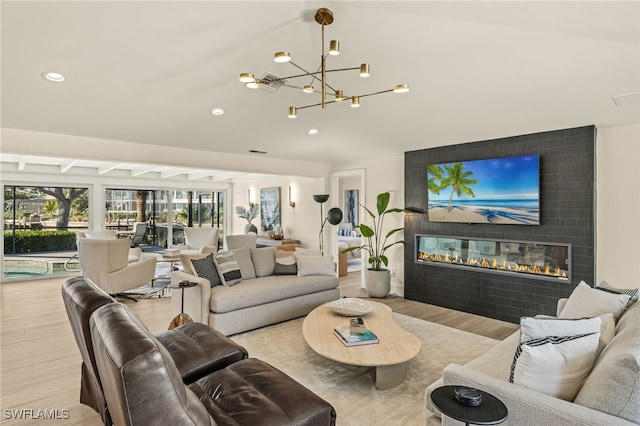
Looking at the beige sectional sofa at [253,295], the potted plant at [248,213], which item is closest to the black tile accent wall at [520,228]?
the beige sectional sofa at [253,295]

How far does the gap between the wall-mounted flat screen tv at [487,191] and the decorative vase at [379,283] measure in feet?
3.85

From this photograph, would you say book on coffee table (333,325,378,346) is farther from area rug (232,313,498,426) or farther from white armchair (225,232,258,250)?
white armchair (225,232,258,250)

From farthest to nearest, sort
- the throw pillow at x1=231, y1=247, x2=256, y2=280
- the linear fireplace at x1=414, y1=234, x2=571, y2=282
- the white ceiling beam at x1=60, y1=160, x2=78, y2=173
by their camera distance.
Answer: the white ceiling beam at x1=60, y1=160, x2=78, y2=173 < the throw pillow at x1=231, y1=247, x2=256, y2=280 < the linear fireplace at x1=414, y1=234, x2=571, y2=282

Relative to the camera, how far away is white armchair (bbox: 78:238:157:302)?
17.0 feet

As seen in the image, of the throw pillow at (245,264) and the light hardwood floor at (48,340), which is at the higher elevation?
the throw pillow at (245,264)

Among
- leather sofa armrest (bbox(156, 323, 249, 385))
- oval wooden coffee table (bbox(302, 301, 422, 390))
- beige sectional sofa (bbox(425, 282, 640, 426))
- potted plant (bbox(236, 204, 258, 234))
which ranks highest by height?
potted plant (bbox(236, 204, 258, 234))

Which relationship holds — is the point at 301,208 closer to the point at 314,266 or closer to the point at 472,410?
the point at 314,266

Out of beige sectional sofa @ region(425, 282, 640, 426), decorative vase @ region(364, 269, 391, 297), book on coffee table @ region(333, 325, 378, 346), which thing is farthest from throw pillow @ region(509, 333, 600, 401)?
decorative vase @ region(364, 269, 391, 297)

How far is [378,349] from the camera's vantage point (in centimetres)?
274

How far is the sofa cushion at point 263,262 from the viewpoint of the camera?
4.89 m

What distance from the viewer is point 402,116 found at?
13.7 feet

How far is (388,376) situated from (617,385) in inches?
64.2

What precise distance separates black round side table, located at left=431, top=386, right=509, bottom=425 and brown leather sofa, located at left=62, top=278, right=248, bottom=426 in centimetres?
141

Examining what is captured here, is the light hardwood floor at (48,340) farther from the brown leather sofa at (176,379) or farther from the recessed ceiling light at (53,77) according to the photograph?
the recessed ceiling light at (53,77)
